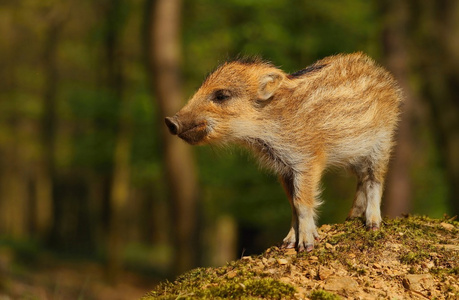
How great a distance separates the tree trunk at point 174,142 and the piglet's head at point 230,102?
7.42 m

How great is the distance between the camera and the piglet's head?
15.1ft

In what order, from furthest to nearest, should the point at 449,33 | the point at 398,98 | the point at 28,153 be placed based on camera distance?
the point at 28,153 → the point at 449,33 → the point at 398,98

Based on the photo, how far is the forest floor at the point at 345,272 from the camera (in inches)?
142

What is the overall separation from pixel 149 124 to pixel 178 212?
23.4 feet

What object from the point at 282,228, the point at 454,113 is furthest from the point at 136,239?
the point at 454,113

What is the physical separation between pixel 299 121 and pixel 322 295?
1.55 metres

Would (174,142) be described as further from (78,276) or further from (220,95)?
(78,276)

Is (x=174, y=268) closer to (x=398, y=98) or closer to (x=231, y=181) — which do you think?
(x=231, y=181)

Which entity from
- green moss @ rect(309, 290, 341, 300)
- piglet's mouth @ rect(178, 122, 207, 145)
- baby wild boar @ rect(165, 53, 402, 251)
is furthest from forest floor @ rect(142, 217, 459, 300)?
piglet's mouth @ rect(178, 122, 207, 145)

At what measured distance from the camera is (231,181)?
53.8 ft

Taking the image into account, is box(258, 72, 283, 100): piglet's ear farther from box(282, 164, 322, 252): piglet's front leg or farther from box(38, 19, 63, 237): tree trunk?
box(38, 19, 63, 237): tree trunk

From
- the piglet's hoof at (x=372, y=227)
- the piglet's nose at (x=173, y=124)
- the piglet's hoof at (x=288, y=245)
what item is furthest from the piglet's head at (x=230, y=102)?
the piglet's hoof at (x=372, y=227)

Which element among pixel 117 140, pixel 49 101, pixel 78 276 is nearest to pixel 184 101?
pixel 117 140

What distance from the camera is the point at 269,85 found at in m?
4.68
